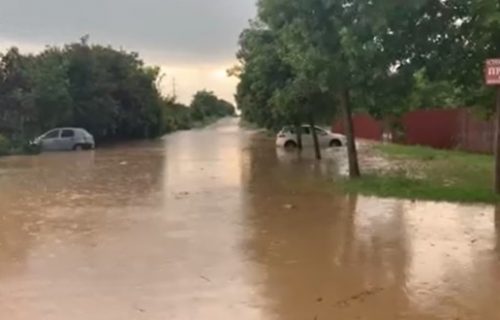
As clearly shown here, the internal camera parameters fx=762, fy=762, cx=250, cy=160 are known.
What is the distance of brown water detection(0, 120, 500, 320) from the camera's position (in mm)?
7281

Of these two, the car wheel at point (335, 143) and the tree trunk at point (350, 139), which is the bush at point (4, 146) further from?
the tree trunk at point (350, 139)

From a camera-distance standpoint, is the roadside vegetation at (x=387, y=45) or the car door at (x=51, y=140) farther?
the car door at (x=51, y=140)

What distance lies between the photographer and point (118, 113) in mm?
55312

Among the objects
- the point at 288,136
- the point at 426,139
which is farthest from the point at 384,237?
the point at 288,136

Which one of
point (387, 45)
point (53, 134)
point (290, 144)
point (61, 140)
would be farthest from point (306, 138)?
point (387, 45)

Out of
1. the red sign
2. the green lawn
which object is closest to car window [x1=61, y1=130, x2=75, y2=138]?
the green lawn

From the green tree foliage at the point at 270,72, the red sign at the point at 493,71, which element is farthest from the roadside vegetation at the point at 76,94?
the red sign at the point at 493,71

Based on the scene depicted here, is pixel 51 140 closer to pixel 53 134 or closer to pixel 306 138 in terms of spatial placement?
pixel 53 134

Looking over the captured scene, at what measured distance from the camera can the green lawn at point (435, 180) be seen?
15531 mm

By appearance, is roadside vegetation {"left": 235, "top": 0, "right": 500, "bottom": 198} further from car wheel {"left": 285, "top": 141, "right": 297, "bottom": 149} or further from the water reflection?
car wheel {"left": 285, "top": 141, "right": 297, "bottom": 149}

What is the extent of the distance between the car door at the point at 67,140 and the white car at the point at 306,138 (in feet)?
39.3

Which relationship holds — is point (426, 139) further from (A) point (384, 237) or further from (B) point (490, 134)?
(A) point (384, 237)

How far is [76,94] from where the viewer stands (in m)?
50.0

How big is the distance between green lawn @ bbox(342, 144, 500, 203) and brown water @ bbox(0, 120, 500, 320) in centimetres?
91
